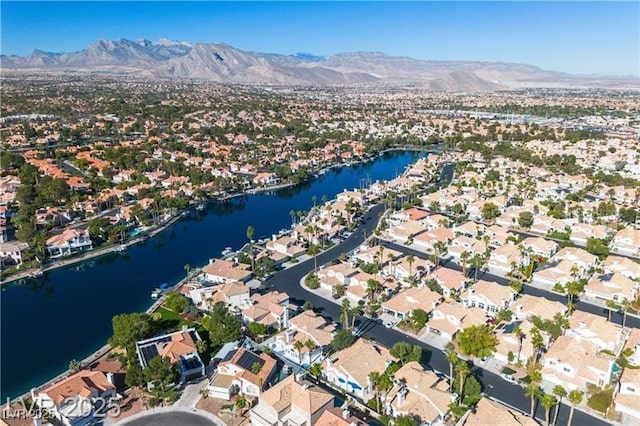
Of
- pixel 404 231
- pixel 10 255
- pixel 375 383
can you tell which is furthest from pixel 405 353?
pixel 10 255

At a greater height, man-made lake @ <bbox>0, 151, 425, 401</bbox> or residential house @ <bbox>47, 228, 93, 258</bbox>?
residential house @ <bbox>47, 228, 93, 258</bbox>

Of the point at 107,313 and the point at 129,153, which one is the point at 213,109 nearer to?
the point at 129,153

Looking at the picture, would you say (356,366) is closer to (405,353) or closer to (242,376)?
(405,353)

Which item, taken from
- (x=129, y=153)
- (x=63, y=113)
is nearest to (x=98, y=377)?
(x=129, y=153)

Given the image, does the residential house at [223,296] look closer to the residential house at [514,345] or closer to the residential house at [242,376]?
the residential house at [242,376]

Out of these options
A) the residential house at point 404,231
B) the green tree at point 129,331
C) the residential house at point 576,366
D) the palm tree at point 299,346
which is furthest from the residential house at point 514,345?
the green tree at point 129,331

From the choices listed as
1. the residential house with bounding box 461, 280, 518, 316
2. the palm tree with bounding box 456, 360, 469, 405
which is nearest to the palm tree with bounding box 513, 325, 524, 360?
the residential house with bounding box 461, 280, 518, 316

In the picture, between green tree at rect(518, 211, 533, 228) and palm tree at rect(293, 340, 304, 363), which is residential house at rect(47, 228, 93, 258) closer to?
palm tree at rect(293, 340, 304, 363)

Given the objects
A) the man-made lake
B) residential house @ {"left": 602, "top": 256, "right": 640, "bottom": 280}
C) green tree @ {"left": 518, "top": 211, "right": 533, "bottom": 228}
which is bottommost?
the man-made lake
